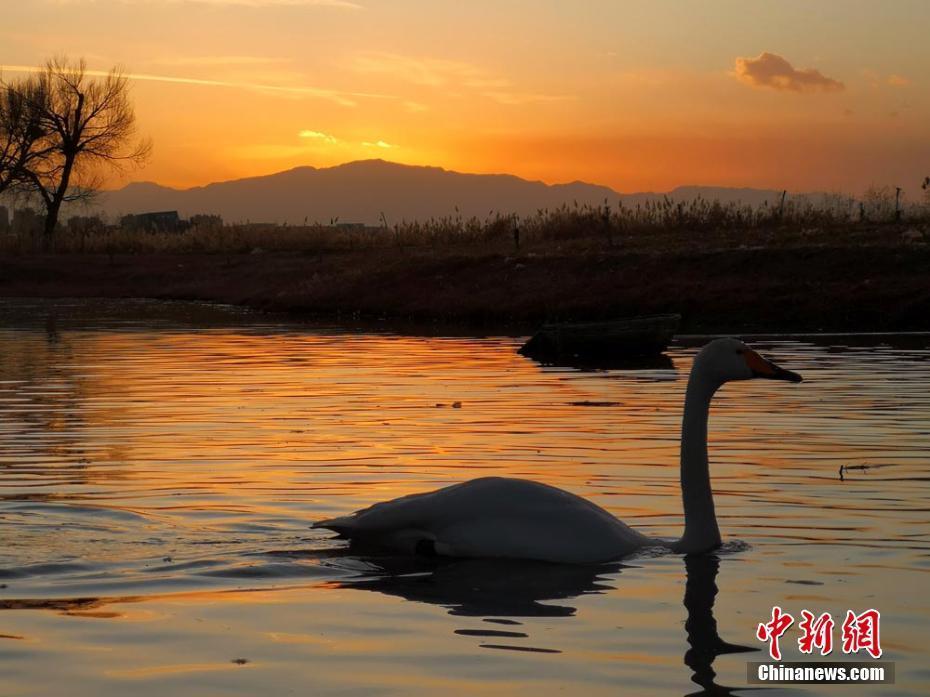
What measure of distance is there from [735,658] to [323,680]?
1.92 metres

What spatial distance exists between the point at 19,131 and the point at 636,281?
Result: 161ft

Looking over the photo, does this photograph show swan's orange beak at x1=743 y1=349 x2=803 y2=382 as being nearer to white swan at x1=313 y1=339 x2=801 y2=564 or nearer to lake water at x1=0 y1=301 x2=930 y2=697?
white swan at x1=313 y1=339 x2=801 y2=564

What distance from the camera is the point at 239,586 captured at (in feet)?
27.0

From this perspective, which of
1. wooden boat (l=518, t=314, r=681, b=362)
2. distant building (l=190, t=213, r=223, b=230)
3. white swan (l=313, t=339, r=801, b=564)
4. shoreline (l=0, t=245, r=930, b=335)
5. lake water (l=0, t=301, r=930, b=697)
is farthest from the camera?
distant building (l=190, t=213, r=223, b=230)

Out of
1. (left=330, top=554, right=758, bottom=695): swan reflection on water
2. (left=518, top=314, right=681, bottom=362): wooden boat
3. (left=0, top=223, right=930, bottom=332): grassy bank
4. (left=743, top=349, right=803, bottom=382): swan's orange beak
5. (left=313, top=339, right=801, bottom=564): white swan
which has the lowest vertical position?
(left=330, top=554, right=758, bottom=695): swan reflection on water

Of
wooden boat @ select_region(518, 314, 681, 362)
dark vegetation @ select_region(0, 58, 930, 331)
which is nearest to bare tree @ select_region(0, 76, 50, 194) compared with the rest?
dark vegetation @ select_region(0, 58, 930, 331)

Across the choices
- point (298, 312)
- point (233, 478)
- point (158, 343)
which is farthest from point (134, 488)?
point (298, 312)

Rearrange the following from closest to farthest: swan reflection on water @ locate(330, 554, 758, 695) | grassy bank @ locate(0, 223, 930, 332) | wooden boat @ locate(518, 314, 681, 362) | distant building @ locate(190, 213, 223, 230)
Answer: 1. swan reflection on water @ locate(330, 554, 758, 695)
2. wooden boat @ locate(518, 314, 681, 362)
3. grassy bank @ locate(0, 223, 930, 332)
4. distant building @ locate(190, 213, 223, 230)

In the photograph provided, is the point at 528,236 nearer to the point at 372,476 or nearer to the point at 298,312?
the point at 298,312

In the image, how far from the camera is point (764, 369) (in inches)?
340

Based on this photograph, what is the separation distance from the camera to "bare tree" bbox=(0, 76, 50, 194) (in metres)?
78.9

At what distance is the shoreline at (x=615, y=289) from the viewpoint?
36781 mm

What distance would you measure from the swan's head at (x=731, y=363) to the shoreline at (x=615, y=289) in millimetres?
26505

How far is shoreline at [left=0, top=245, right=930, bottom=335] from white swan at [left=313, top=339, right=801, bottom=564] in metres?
26.8
